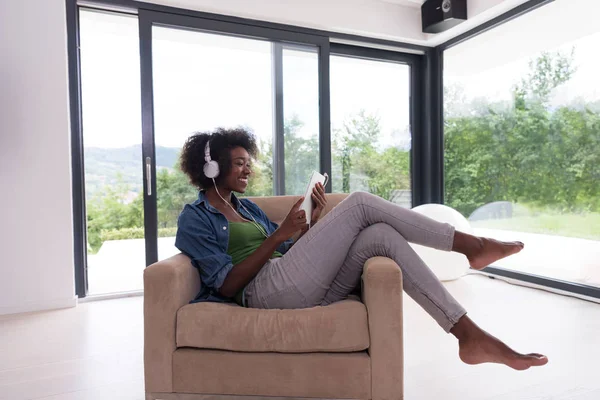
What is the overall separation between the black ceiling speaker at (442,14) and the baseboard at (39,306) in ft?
12.1

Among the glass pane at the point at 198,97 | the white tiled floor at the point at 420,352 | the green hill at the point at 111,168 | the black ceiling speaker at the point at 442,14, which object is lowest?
the white tiled floor at the point at 420,352

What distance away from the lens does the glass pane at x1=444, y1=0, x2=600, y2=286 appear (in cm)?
316

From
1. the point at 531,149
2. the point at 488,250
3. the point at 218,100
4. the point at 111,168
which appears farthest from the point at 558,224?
the point at 111,168

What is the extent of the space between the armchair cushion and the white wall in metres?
2.07

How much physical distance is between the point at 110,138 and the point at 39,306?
1527mm

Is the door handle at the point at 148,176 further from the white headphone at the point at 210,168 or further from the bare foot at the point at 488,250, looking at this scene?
the bare foot at the point at 488,250

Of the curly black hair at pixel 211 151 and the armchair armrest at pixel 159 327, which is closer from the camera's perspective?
the armchair armrest at pixel 159 327

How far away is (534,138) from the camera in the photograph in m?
3.55

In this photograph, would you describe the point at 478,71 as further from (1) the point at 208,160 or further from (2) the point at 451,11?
(1) the point at 208,160


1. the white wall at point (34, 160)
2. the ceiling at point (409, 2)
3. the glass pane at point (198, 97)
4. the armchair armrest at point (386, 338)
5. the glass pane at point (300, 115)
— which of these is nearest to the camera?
the armchair armrest at point (386, 338)

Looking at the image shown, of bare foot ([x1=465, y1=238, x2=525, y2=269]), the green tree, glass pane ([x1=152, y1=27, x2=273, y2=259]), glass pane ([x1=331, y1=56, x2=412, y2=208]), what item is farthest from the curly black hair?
the green tree

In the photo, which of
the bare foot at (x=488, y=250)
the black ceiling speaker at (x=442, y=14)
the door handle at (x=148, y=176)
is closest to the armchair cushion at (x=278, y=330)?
the bare foot at (x=488, y=250)

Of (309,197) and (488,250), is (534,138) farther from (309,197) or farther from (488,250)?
(309,197)

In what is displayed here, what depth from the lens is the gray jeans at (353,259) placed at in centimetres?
153
